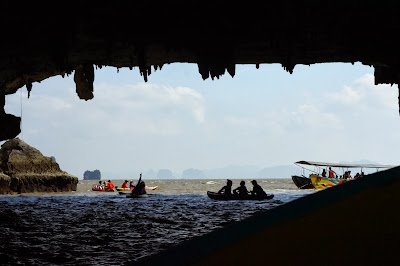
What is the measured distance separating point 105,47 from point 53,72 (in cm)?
302

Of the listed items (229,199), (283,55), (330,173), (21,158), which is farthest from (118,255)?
(330,173)

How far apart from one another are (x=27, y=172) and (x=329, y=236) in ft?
140

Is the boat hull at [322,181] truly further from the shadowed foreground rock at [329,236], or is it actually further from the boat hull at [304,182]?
the shadowed foreground rock at [329,236]

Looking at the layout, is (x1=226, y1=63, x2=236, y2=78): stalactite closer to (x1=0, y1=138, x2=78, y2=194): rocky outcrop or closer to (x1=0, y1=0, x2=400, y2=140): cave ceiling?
(x1=0, y1=0, x2=400, y2=140): cave ceiling

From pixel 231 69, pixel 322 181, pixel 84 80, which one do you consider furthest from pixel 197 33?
pixel 322 181

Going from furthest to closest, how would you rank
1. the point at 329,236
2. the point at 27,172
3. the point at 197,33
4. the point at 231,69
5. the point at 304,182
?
the point at 304,182, the point at 27,172, the point at 231,69, the point at 197,33, the point at 329,236

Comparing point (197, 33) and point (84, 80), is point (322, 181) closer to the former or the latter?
point (84, 80)

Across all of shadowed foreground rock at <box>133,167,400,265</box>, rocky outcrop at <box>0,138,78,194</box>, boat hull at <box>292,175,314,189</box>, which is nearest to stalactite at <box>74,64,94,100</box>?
shadowed foreground rock at <box>133,167,400,265</box>

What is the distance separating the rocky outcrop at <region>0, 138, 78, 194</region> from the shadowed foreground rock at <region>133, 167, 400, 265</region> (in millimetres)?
40491

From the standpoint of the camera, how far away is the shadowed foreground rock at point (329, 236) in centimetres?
141

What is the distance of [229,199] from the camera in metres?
24.3

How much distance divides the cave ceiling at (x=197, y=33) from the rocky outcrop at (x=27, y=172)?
27.1m

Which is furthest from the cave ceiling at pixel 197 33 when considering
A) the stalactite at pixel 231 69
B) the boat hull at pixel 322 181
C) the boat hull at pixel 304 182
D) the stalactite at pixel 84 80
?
the boat hull at pixel 304 182

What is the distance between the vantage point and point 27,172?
39156 millimetres
